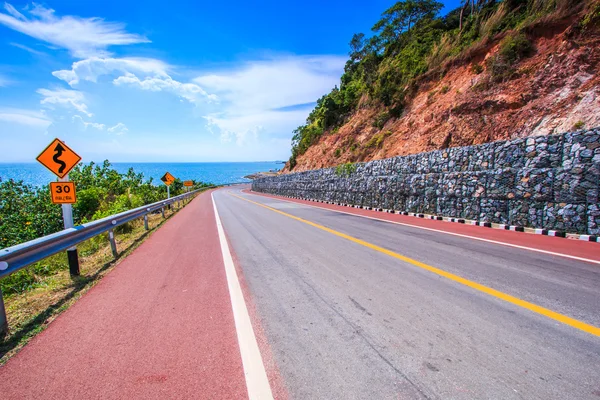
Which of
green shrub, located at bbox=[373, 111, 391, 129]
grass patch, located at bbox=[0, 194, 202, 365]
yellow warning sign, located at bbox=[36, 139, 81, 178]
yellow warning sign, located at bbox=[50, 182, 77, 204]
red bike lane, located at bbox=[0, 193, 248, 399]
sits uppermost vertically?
green shrub, located at bbox=[373, 111, 391, 129]

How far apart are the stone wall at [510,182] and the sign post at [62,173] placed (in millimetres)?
11686

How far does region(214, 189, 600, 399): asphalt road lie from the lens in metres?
2.38

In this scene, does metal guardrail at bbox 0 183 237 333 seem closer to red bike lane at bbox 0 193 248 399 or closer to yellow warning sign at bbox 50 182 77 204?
yellow warning sign at bbox 50 182 77 204

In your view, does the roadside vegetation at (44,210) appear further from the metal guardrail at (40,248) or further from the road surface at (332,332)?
the road surface at (332,332)

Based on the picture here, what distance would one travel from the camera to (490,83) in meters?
16.9

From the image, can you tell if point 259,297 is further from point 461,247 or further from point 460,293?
point 461,247

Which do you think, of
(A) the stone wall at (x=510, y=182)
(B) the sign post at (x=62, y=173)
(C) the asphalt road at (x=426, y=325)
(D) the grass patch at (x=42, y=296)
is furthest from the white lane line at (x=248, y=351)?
(A) the stone wall at (x=510, y=182)

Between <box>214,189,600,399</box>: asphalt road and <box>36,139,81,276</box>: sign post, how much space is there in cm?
319

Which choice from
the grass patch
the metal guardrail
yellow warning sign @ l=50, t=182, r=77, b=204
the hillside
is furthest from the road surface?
the hillside

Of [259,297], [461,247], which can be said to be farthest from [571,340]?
[461,247]

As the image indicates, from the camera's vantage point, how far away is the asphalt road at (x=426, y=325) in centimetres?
238

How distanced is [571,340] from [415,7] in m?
49.1

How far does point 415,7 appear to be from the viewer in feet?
137

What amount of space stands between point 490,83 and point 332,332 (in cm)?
1857
